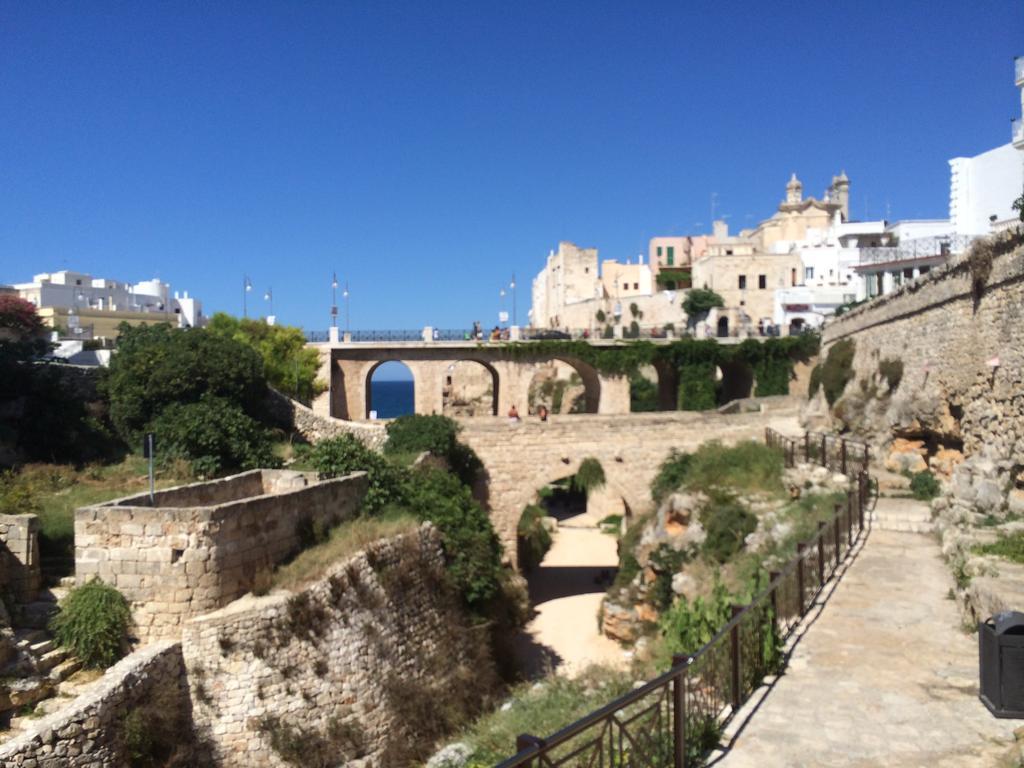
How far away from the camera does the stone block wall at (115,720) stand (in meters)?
7.77

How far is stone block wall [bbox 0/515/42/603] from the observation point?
33.2ft

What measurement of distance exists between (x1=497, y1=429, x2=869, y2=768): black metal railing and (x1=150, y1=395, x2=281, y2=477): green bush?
11820mm

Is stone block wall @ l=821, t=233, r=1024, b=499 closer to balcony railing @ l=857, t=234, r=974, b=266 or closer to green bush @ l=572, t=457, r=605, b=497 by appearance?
green bush @ l=572, t=457, r=605, b=497

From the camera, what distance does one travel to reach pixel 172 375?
18047mm

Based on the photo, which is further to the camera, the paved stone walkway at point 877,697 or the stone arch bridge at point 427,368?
the stone arch bridge at point 427,368

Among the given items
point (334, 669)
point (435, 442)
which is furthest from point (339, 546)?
point (435, 442)

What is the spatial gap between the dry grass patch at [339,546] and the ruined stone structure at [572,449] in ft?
21.1

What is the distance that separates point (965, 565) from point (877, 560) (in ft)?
5.25


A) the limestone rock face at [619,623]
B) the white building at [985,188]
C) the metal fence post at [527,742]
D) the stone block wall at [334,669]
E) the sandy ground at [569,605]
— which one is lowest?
the sandy ground at [569,605]

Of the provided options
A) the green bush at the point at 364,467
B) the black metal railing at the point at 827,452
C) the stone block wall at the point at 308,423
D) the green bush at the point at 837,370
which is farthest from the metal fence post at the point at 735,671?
the green bush at the point at 837,370

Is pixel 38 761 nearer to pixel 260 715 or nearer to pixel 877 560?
pixel 260 715

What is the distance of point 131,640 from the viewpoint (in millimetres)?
9938

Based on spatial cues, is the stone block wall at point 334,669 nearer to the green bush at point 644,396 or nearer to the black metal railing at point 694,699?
the black metal railing at point 694,699

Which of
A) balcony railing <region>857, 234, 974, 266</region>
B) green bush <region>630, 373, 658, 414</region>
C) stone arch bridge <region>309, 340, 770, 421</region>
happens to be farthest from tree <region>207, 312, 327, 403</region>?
balcony railing <region>857, 234, 974, 266</region>
